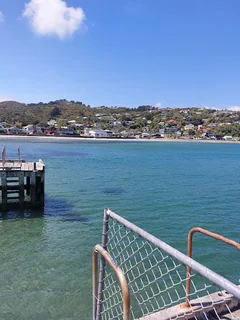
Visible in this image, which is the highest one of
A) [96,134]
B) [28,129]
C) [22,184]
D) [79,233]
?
[28,129]

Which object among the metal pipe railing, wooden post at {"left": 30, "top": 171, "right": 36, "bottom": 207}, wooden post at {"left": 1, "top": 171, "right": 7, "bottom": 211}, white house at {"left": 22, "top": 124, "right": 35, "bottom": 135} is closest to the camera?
the metal pipe railing

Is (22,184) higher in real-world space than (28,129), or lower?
lower

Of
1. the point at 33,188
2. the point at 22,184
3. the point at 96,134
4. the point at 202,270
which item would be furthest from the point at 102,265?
the point at 96,134

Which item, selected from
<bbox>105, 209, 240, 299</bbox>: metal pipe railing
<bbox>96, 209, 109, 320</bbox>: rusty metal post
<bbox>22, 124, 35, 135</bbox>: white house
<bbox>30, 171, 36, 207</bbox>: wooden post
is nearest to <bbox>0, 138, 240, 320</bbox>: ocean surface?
<bbox>30, 171, 36, 207</bbox>: wooden post

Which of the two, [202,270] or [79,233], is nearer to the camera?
[202,270]

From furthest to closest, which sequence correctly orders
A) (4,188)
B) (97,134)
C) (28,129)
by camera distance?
(97,134)
(28,129)
(4,188)

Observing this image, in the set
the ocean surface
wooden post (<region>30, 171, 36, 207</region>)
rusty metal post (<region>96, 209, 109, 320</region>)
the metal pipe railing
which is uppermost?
the metal pipe railing

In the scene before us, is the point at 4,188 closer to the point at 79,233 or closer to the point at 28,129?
the point at 79,233

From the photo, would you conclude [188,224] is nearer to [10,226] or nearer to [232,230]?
[232,230]

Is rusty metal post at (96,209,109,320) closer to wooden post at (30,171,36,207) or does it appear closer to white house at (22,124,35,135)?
wooden post at (30,171,36,207)

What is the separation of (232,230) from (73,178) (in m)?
19.0

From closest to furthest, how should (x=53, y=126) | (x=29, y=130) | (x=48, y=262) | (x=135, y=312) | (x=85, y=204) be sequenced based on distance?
(x=135, y=312), (x=48, y=262), (x=85, y=204), (x=29, y=130), (x=53, y=126)

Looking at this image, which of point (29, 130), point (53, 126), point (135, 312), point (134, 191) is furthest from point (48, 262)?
point (53, 126)

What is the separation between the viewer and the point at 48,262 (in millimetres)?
10859
